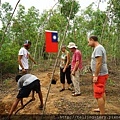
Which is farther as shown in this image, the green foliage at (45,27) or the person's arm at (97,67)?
the green foliage at (45,27)

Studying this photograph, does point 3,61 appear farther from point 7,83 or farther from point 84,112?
point 84,112

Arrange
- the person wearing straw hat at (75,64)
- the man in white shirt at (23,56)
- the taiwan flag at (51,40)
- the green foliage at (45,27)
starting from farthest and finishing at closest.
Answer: the green foliage at (45,27) < the person wearing straw hat at (75,64) < the man in white shirt at (23,56) < the taiwan flag at (51,40)

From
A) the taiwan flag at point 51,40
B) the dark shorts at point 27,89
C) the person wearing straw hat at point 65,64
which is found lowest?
the dark shorts at point 27,89

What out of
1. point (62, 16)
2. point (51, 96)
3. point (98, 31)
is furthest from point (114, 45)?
point (51, 96)

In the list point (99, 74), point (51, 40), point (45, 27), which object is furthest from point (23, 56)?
point (45, 27)

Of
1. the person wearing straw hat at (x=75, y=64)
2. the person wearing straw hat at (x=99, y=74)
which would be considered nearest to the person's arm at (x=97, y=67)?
the person wearing straw hat at (x=99, y=74)

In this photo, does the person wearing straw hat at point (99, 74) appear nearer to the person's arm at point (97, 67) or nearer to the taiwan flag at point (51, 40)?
the person's arm at point (97, 67)

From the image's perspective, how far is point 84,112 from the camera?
530cm

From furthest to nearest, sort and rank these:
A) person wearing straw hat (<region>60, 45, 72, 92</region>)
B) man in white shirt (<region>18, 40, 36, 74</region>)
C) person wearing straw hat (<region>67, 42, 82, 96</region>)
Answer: person wearing straw hat (<region>60, 45, 72, 92</region>) → person wearing straw hat (<region>67, 42, 82, 96</region>) → man in white shirt (<region>18, 40, 36, 74</region>)

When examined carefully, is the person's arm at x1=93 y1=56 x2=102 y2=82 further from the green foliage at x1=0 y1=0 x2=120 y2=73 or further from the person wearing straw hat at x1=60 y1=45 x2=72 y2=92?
the green foliage at x1=0 y1=0 x2=120 y2=73

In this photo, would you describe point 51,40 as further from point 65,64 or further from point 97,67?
point 97,67

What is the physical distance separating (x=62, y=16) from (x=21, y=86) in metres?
9.82

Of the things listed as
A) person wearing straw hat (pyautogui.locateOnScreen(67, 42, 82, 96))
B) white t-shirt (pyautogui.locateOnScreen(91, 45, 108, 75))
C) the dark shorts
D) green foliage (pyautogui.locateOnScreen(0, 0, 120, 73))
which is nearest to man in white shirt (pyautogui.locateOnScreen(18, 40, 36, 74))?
the dark shorts

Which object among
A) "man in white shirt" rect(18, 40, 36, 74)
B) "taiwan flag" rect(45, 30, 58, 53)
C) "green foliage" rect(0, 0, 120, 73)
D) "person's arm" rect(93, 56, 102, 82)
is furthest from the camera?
"green foliage" rect(0, 0, 120, 73)
